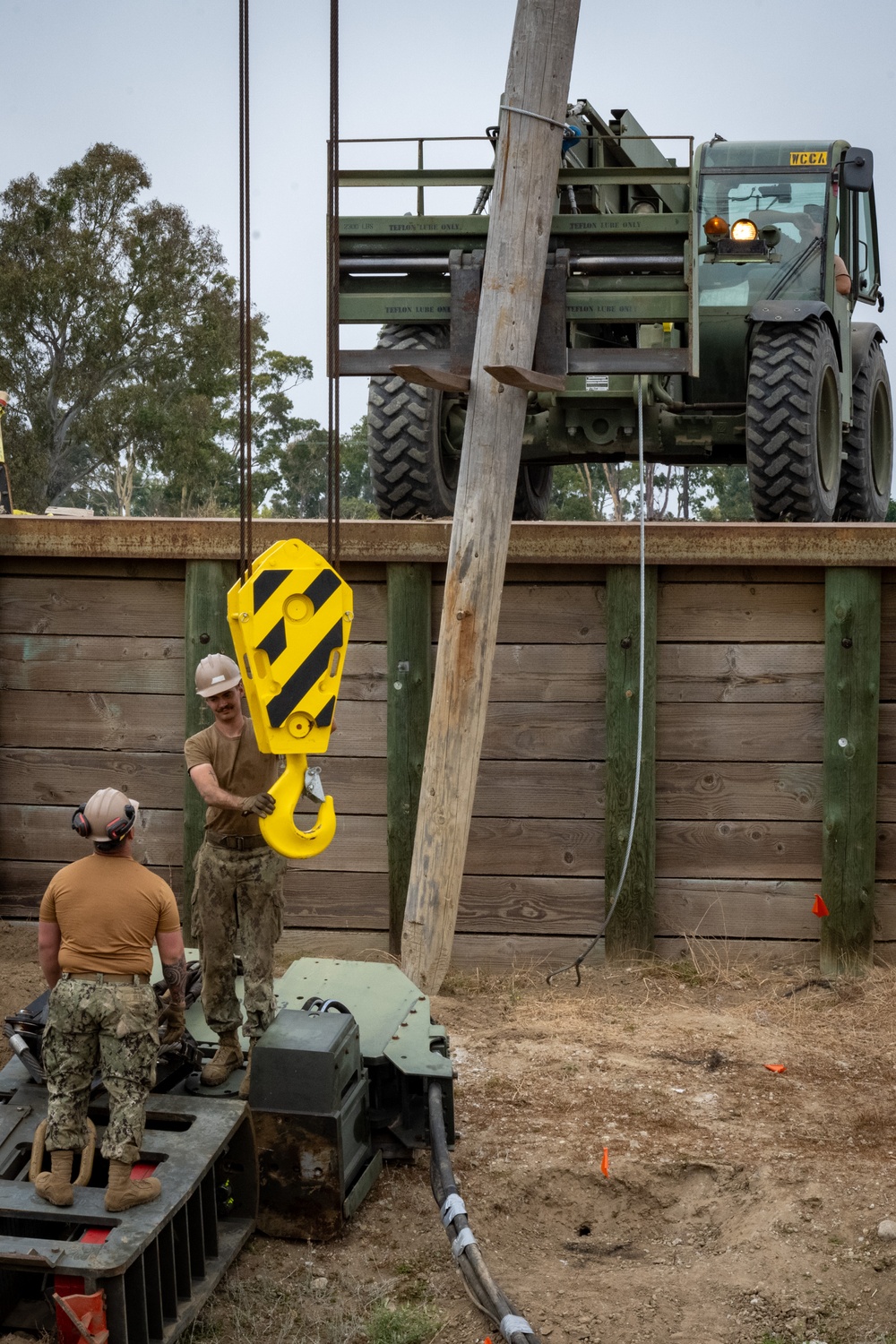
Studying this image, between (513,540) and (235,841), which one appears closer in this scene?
(235,841)

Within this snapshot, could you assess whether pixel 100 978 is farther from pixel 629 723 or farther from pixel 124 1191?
pixel 629 723

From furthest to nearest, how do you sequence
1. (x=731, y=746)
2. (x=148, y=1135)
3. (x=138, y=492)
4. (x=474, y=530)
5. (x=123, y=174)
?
(x=138, y=492) → (x=123, y=174) → (x=731, y=746) → (x=474, y=530) → (x=148, y=1135)

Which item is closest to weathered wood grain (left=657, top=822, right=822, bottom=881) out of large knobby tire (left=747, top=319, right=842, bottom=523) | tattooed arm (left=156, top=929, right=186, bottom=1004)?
large knobby tire (left=747, top=319, right=842, bottom=523)

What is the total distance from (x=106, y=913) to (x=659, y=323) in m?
4.41

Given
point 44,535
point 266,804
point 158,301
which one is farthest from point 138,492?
point 266,804

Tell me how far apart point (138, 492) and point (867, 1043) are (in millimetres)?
41561

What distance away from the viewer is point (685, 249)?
6609 mm

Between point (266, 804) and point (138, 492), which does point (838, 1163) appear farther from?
point (138, 492)

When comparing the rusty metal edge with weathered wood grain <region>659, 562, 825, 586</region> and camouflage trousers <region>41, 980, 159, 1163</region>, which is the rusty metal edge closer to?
weathered wood grain <region>659, 562, 825, 586</region>

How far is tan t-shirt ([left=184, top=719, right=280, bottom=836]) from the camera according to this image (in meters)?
5.16

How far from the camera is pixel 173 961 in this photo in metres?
4.53

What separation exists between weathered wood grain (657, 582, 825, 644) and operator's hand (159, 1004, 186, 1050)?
3392 millimetres

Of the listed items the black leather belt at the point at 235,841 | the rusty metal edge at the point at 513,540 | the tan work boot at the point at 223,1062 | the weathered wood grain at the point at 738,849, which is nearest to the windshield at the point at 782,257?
the rusty metal edge at the point at 513,540

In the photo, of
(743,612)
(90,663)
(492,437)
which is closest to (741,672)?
(743,612)
